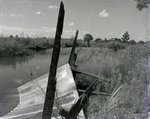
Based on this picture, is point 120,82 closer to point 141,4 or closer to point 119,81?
point 119,81

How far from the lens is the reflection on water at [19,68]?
14.6ft

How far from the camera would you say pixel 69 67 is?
427cm

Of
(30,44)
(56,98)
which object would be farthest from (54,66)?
(30,44)

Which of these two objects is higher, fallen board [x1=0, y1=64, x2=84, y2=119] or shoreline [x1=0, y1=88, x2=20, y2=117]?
fallen board [x1=0, y1=64, x2=84, y2=119]

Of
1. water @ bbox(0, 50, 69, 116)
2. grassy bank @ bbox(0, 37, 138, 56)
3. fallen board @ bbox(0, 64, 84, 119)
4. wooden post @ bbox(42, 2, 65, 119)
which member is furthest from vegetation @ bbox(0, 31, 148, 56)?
wooden post @ bbox(42, 2, 65, 119)

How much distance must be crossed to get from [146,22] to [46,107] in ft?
4.57

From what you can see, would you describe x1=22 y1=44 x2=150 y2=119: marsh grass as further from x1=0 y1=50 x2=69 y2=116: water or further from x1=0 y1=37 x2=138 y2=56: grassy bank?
x1=0 y1=50 x2=69 y2=116: water

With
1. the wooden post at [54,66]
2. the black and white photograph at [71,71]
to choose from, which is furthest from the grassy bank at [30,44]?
the wooden post at [54,66]

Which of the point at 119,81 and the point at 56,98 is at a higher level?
the point at 119,81

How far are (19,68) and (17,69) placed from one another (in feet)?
0.35

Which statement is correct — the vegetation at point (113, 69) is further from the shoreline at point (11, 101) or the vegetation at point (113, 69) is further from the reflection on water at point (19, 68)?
the shoreline at point (11, 101)

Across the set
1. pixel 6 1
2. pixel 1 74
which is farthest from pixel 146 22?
pixel 1 74

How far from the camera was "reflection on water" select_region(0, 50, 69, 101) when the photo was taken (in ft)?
14.6

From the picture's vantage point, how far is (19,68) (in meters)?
5.29
